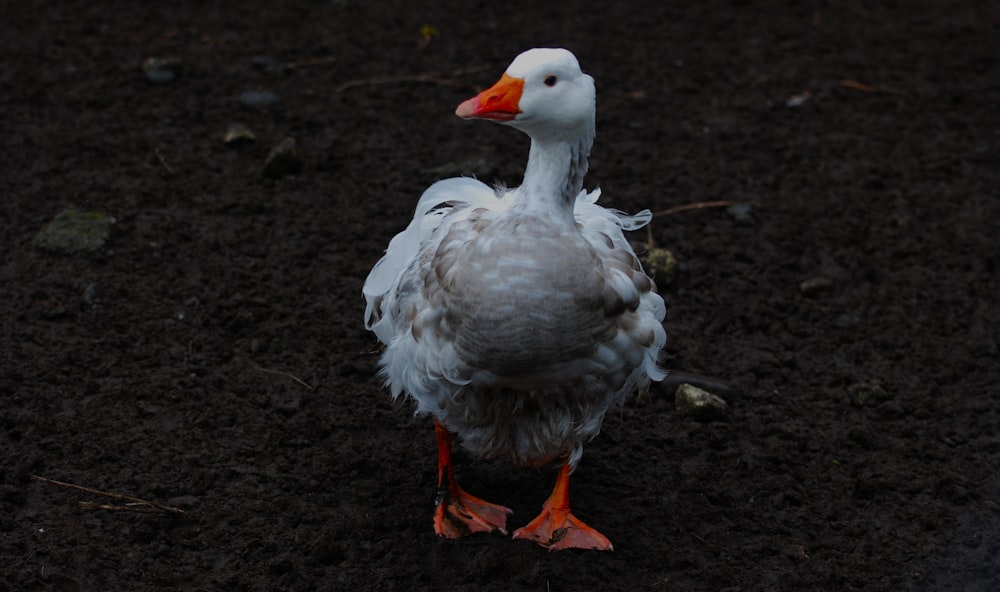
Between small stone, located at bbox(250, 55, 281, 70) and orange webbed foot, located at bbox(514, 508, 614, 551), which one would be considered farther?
small stone, located at bbox(250, 55, 281, 70)

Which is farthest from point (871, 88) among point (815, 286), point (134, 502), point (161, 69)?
point (134, 502)

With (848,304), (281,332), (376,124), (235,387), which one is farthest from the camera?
(376,124)

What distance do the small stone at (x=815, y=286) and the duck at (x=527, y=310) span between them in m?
1.92

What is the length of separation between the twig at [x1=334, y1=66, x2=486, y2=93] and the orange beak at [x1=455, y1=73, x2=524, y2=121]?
387 centimetres

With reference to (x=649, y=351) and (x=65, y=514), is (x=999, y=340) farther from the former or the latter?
(x=65, y=514)

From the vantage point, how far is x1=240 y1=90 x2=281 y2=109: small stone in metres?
6.91

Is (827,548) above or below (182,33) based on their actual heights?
below

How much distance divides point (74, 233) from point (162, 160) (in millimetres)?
937

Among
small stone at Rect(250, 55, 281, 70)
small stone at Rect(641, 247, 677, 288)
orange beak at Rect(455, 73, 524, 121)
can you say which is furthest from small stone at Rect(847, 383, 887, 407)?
small stone at Rect(250, 55, 281, 70)

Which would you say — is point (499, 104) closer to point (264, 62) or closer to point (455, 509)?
point (455, 509)

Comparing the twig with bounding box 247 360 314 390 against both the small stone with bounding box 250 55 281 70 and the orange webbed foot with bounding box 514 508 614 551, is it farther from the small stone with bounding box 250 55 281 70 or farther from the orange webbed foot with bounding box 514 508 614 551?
the small stone with bounding box 250 55 281 70

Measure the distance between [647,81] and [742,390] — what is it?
326 cm

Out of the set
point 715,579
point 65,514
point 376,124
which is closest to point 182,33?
point 376,124

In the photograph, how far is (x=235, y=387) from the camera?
4746mm
